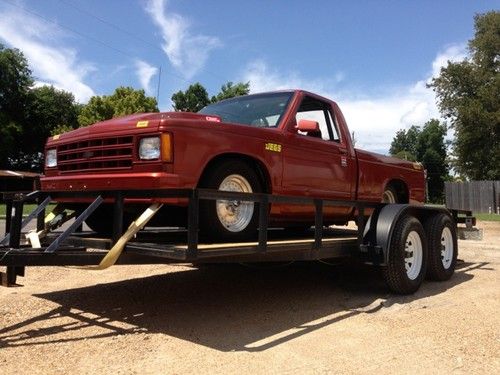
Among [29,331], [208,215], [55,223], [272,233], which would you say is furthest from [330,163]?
[29,331]

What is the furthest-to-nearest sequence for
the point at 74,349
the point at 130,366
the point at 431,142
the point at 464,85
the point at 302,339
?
the point at 431,142 < the point at 464,85 < the point at 302,339 < the point at 74,349 < the point at 130,366

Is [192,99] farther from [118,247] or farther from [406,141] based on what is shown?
[406,141]

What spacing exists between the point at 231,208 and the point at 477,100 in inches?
1436

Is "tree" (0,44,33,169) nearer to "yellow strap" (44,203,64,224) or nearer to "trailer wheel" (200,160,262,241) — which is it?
"yellow strap" (44,203,64,224)

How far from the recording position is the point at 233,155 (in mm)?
4949

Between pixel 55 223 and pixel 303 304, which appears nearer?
pixel 55 223

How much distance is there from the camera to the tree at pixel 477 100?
36.6 metres

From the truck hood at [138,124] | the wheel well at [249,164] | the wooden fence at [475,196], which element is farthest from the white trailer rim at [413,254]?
the wooden fence at [475,196]

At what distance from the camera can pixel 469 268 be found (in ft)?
27.6

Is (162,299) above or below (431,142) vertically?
below

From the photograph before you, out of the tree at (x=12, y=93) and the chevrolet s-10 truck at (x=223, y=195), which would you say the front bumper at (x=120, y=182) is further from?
the tree at (x=12, y=93)

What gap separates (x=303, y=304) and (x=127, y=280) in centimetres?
259

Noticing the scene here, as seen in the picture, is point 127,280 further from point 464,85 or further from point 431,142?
point 431,142

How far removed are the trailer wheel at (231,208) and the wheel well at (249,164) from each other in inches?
1.7
